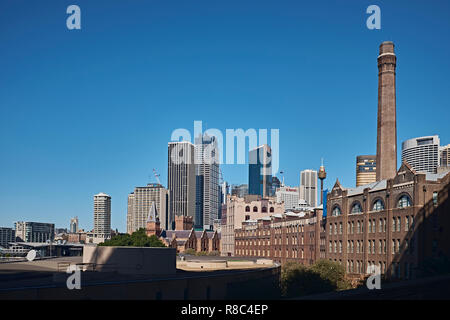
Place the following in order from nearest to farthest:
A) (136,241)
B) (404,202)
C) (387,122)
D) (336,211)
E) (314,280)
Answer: (314,280)
(404,202)
(336,211)
(136,241)
(387,122)

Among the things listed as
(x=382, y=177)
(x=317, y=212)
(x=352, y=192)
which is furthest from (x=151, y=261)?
(x=382, y=177)

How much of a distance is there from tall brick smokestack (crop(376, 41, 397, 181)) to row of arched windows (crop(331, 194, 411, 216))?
18.1m

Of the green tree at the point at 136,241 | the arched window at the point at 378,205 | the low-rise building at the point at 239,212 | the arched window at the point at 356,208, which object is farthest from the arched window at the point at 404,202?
the low-rise building at the point at 239,212

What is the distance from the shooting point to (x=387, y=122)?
105125mm

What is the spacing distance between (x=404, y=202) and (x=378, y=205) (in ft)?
23.7

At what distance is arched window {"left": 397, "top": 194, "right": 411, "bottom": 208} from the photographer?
6919cm

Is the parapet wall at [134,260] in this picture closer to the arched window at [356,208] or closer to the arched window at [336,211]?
the arched window at [356,208]

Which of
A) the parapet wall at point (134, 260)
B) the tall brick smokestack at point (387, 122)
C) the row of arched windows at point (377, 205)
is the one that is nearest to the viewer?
the parapet wall at point (134, 260)

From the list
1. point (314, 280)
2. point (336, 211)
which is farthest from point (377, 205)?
point (314, 280)

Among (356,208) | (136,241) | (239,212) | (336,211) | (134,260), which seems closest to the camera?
(134,260)

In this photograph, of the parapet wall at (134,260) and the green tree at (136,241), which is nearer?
the parapet wall at (134,260)

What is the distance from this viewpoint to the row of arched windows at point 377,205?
229 ft

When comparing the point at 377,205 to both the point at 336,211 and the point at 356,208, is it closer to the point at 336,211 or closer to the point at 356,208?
the point at 356,208
